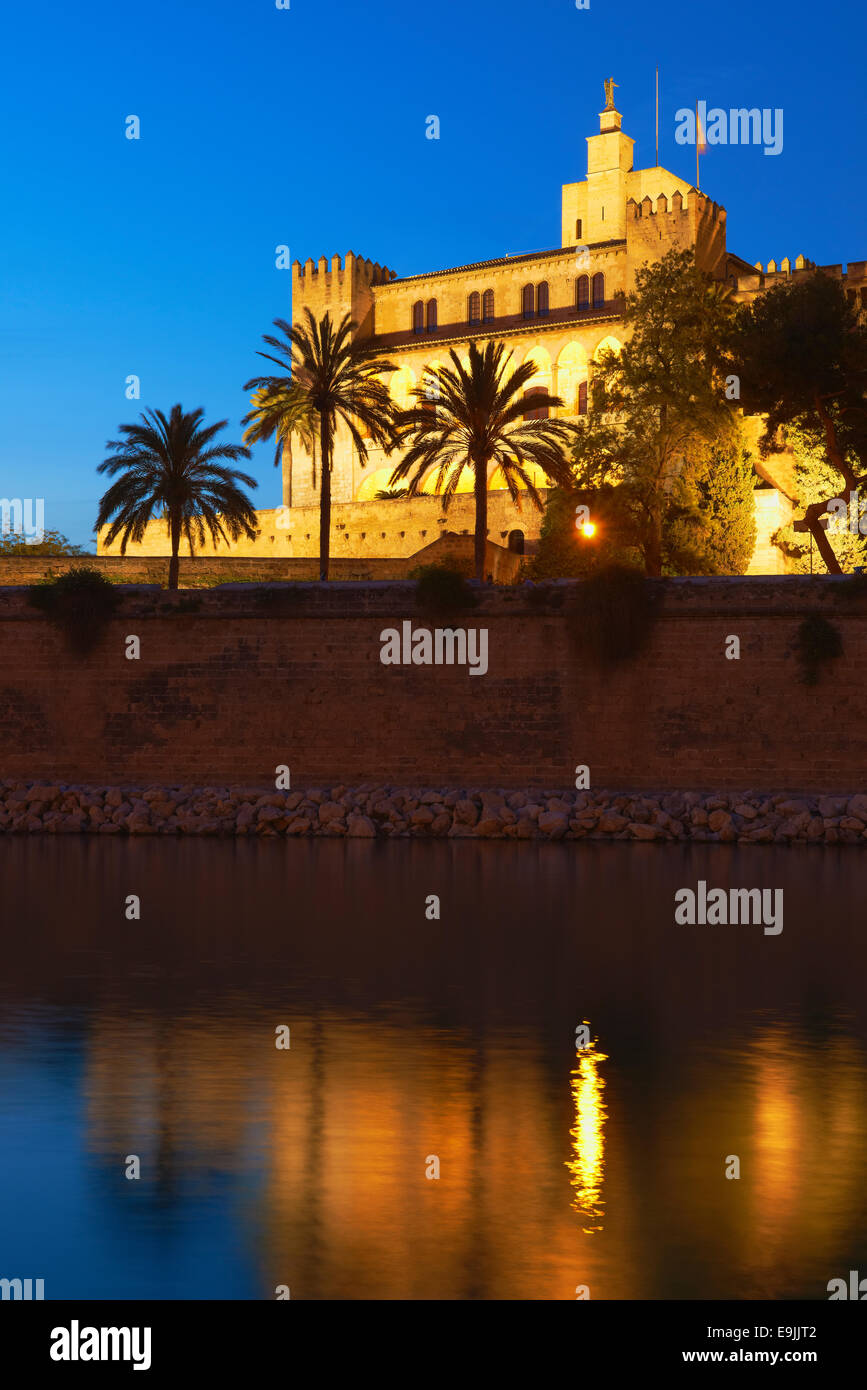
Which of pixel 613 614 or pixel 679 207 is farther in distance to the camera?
pixel 679 207

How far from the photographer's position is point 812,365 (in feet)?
105

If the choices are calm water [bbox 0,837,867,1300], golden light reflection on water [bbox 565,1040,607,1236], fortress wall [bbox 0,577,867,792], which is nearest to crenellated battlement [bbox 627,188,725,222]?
fortress wall [bbox 0,577,867,792]

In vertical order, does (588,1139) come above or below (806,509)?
below

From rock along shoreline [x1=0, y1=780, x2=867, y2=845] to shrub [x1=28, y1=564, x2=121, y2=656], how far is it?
3.25 m

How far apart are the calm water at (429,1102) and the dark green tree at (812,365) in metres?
20.8

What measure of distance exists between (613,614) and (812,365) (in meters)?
9.96

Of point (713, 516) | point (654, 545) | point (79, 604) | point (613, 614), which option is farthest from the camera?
point (713, 516)

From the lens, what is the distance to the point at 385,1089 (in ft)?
22.4

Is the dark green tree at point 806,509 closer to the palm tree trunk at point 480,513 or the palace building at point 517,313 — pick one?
the palace building at point 517,313

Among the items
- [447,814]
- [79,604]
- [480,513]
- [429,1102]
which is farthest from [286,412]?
[429,1102]

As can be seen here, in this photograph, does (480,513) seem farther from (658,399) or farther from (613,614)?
(613,614)

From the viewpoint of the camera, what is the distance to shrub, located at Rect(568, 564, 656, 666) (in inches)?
983
